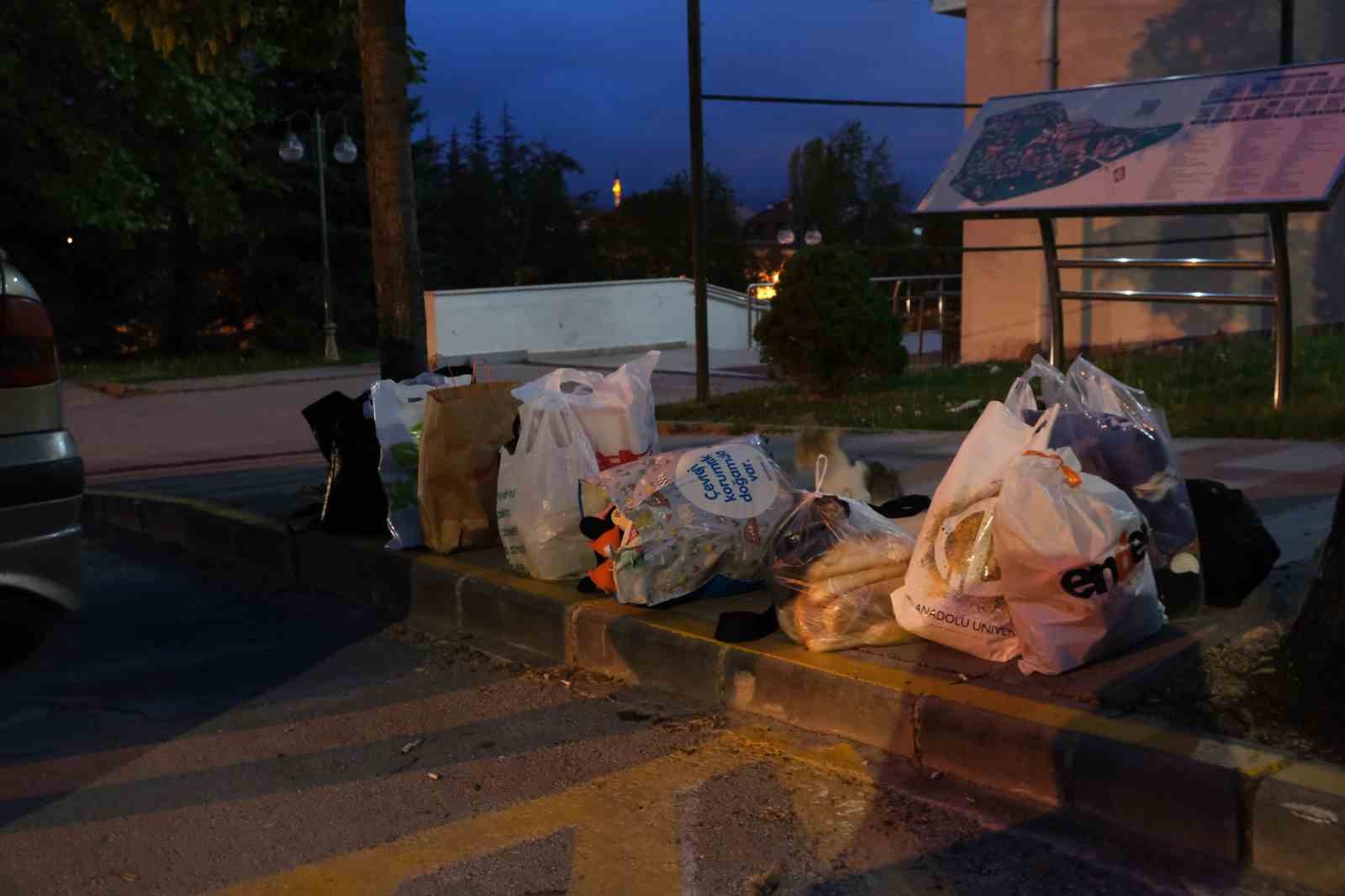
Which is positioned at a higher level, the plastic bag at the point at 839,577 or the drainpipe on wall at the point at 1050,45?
the drainpipe on wall at the point at 1050,45

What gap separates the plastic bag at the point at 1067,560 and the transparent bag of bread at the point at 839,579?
1.79 feet

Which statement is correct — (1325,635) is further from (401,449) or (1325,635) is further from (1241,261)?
(1241,261)

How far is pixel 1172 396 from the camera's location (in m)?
9.31

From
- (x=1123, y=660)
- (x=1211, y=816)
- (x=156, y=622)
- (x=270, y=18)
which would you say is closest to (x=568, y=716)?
(x=1123, y=660)

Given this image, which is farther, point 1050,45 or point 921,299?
point 921,299

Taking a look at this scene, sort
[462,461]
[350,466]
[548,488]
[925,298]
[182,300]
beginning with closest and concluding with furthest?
[548,488] < [462,461] < [350,466] < [925,298] < [182,300]

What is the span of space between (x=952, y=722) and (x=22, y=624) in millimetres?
3093

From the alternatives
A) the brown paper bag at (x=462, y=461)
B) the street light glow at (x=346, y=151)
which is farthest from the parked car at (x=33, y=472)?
the street light glow at (x=346, y=151)

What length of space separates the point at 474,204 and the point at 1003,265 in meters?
42.2

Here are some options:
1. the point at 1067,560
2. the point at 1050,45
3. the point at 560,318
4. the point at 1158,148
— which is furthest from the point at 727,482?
the point at 560,318

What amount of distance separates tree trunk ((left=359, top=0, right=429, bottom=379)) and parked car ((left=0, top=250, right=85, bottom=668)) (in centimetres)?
303

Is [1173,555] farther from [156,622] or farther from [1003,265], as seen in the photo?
[1003,265]

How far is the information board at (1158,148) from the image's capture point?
7.53 metres

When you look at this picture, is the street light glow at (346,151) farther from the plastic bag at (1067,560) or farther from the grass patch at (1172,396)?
the plastic bag at (1067,560)
